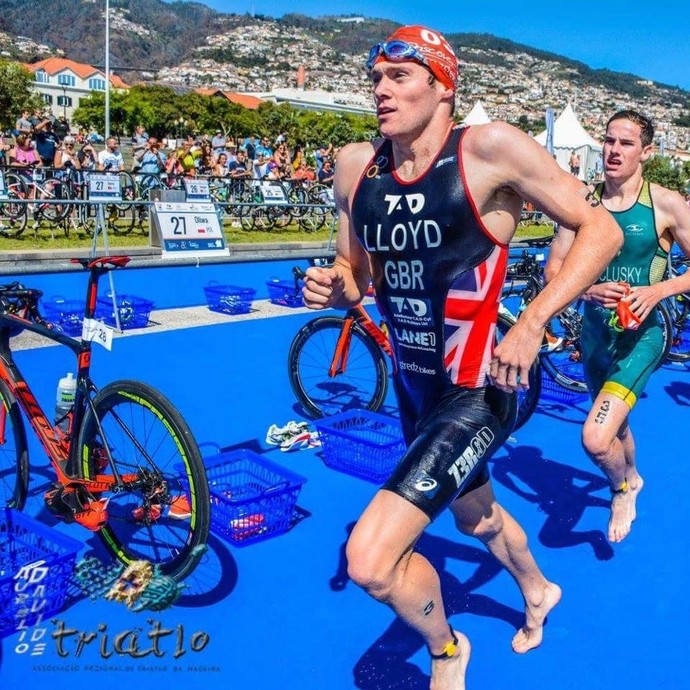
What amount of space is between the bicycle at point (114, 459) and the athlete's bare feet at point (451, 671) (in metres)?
1.09

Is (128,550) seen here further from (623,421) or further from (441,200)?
(623,421)

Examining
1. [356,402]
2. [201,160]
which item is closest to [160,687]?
[356,402]

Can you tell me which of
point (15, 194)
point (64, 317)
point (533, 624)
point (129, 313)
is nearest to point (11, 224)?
point (15, 194)

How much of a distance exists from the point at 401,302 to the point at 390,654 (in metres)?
1.45

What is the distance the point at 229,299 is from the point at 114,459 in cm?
683

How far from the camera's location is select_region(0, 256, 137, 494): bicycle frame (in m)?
3.50

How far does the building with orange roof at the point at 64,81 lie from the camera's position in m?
151

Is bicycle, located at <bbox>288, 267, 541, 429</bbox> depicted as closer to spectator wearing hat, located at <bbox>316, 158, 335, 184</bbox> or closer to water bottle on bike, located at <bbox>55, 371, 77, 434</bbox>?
water bottle on bike, located at <bbox>55, 371, 77, 434</bbox>

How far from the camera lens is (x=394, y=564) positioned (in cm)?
235

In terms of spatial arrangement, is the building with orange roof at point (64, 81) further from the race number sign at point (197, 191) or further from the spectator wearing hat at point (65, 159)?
the race number sign at point (197, 191)

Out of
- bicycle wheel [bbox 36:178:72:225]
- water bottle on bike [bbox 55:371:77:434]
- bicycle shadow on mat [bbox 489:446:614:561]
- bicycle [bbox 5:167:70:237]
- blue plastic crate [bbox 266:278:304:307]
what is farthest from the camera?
bicycle wheel [bbox 36:178:72:225]

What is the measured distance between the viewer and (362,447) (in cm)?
497

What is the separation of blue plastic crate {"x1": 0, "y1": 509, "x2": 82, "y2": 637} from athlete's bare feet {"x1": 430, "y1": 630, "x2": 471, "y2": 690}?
157 centimetres

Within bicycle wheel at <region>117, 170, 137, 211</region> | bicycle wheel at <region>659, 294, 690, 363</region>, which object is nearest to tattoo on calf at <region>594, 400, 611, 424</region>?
bicycle wheel at <region>659, 294, 690, 363</region>
